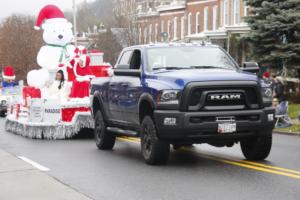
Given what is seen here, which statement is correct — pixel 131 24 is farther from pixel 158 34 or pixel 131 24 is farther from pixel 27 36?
pixel 27 36

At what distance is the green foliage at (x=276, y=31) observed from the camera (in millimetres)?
26203

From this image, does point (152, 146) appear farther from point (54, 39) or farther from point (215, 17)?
point (215, 17)

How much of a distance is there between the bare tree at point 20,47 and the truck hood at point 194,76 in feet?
168

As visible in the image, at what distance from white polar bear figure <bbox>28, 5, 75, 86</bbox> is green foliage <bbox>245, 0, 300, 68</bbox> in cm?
854

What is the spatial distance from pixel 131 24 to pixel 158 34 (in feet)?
23.1

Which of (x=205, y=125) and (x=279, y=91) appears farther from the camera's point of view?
(x=279, y=91)

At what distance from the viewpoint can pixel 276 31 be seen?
87.7 feet

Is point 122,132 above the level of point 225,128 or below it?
below

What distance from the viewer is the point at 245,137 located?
34.9 feet

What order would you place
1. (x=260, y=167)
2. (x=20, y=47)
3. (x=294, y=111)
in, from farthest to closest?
1. (x=20, y=47)
2. (x=294, y=111)
3. (x=260, y=167)

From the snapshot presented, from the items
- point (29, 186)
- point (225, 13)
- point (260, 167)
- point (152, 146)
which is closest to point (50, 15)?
point (152, 146)

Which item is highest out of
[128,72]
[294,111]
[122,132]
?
[128,72]

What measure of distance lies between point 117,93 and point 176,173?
9.86 ft

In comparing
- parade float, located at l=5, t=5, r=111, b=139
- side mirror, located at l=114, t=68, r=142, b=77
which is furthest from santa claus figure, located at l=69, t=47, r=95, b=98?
side mirror, located at l=114, t=68, r=142, b=77
